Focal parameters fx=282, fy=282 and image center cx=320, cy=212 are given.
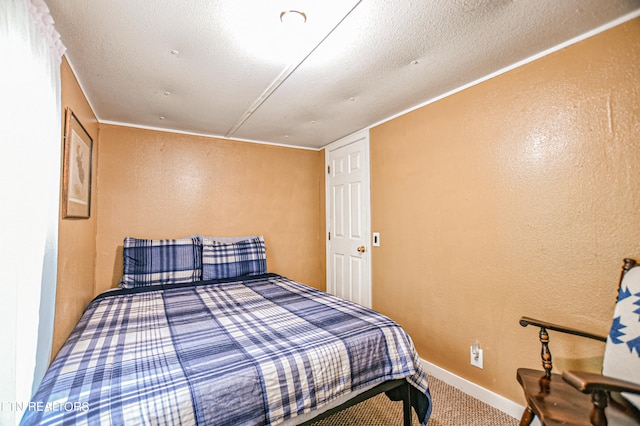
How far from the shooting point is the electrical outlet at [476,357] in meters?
1.93

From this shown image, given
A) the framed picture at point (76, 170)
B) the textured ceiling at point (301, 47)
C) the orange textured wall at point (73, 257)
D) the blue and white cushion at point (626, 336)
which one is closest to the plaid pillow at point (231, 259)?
the orange textured wall at point (73, 257)

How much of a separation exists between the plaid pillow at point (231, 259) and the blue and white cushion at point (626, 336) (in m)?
2.51

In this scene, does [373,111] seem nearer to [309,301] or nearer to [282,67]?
[282,67]

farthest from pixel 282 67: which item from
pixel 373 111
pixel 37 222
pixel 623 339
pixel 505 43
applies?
pixel 623 339

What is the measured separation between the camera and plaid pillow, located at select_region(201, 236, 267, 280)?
2684 millimetres

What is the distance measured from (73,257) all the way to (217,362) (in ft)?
4.43

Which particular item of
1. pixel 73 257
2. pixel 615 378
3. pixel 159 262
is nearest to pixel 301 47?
pixel 73 257

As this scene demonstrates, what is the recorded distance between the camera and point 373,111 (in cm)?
251

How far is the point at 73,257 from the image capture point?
1.80 metres

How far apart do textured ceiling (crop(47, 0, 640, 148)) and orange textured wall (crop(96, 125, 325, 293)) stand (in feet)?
1.61

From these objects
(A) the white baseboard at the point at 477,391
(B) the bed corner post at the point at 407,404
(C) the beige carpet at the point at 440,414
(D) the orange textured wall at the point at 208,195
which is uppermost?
(D) the orange textured wall at the point at 208,195

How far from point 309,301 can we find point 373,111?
5.59 ft

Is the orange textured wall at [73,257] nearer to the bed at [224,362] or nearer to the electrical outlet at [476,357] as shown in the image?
the bed at [224,362]

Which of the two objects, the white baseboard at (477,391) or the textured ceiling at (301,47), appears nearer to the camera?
the textured ceiling at (301,47)
